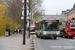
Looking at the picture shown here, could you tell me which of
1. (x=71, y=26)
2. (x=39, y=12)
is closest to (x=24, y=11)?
(x=71, y=26)

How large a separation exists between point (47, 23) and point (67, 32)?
403cm

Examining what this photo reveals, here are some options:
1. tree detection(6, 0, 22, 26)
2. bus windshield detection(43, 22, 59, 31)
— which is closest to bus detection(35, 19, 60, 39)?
bus windshield detection(43, 22, 59, 31)

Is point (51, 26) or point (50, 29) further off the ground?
point (51, 26)

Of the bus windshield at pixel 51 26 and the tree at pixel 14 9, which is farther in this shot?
the tree at pixel 14 9

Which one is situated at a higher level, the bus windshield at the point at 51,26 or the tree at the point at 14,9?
the tree at the point at 14,9

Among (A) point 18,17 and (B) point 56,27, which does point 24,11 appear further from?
(A) point 18,17

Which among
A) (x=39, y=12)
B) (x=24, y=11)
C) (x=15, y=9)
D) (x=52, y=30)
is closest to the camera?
A: (x=24, y=11)

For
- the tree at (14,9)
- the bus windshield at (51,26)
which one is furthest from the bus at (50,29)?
the tree at (14,9)

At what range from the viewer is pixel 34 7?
4162cm

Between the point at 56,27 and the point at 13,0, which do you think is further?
the point at 13,0

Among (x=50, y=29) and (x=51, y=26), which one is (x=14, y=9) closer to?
(x=51, y=26)

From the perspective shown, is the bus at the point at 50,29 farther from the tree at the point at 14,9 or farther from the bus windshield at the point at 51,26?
the tree at the point at 14,9

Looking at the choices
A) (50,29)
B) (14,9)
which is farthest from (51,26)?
(14,9)

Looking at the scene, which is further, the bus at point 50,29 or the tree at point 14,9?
the tree at point 14,9
